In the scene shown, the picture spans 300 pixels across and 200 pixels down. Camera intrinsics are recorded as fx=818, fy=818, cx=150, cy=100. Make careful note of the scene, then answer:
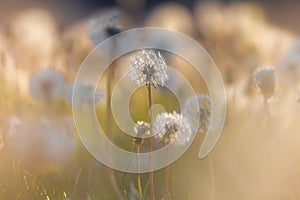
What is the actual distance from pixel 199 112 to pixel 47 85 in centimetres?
33

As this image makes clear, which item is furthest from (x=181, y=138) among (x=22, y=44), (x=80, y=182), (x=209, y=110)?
(x=22, y=44)

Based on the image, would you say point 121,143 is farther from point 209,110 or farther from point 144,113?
point 209,110

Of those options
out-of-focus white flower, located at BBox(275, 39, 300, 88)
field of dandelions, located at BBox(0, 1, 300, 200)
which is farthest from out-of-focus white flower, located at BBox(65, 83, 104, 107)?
out-of-focus white flower, located at BBox(275, 39, 300, 88)

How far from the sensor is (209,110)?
1.14 metres

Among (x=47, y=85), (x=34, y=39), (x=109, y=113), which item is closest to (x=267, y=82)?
(x=109, y=113)

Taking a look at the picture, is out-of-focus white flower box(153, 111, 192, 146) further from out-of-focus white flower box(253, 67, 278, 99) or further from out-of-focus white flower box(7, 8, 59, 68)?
out-of-focus white flower box(7, 8, 59, 68)

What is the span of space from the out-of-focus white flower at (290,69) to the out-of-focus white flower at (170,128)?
0.28 metres

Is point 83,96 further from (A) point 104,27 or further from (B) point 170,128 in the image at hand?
(B) point 170,128

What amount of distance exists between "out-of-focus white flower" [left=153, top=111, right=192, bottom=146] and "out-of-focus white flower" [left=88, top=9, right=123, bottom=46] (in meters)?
0.17

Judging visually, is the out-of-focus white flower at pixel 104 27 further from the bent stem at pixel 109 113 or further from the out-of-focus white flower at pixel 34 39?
the out-of-focus white flower at pixel 34 39

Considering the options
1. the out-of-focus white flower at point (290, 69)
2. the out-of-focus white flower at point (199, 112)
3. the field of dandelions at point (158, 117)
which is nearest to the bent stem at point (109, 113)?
the field of dandelions at point (158, 117)

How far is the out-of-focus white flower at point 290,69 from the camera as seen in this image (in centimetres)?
129

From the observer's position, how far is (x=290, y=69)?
1300mm

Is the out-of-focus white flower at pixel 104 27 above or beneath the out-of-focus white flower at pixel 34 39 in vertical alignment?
beneath
